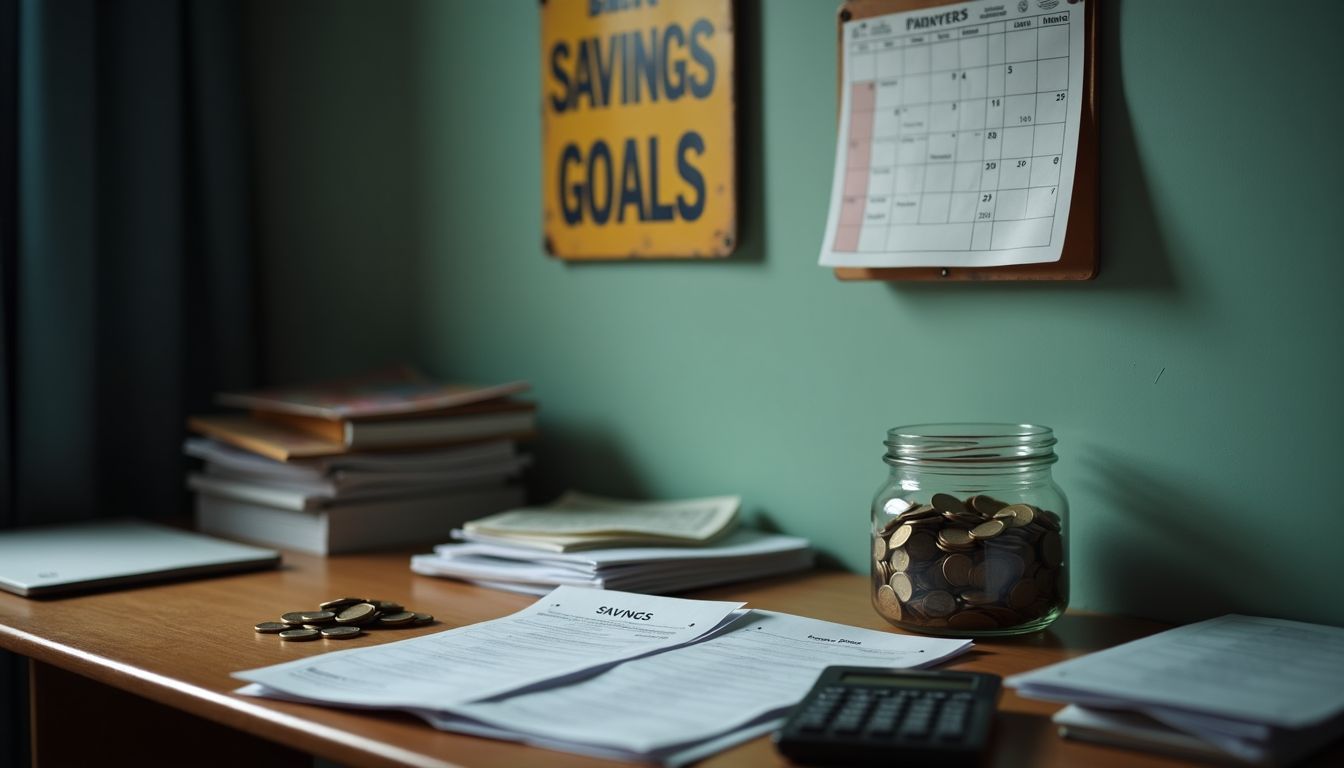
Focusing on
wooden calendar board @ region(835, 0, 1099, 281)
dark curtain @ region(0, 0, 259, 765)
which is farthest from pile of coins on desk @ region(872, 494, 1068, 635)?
dark curtain @ region(0, 0, 259, 765)

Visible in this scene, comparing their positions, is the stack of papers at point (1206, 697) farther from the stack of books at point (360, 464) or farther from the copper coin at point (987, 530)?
the stack of books at point (360, 464)

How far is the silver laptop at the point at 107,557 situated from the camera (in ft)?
4.10

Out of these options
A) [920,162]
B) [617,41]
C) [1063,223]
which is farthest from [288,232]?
[1063,223]

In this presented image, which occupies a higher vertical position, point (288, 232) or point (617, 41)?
point (617, 41)

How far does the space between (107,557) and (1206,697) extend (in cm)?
107

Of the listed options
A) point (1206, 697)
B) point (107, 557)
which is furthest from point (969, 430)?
point (107, 557)

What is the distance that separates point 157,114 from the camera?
1.73 m

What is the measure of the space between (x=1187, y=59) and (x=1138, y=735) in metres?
0.58

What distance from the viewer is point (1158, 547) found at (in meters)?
1.12

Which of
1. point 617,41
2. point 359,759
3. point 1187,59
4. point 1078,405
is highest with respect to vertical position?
point 617,41

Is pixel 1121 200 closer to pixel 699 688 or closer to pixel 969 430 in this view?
pixel 969 430

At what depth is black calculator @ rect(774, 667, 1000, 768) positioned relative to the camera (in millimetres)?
738

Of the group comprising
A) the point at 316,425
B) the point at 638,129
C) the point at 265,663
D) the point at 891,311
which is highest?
the point at 638,129

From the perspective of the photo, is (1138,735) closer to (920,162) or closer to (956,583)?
(956,583)
